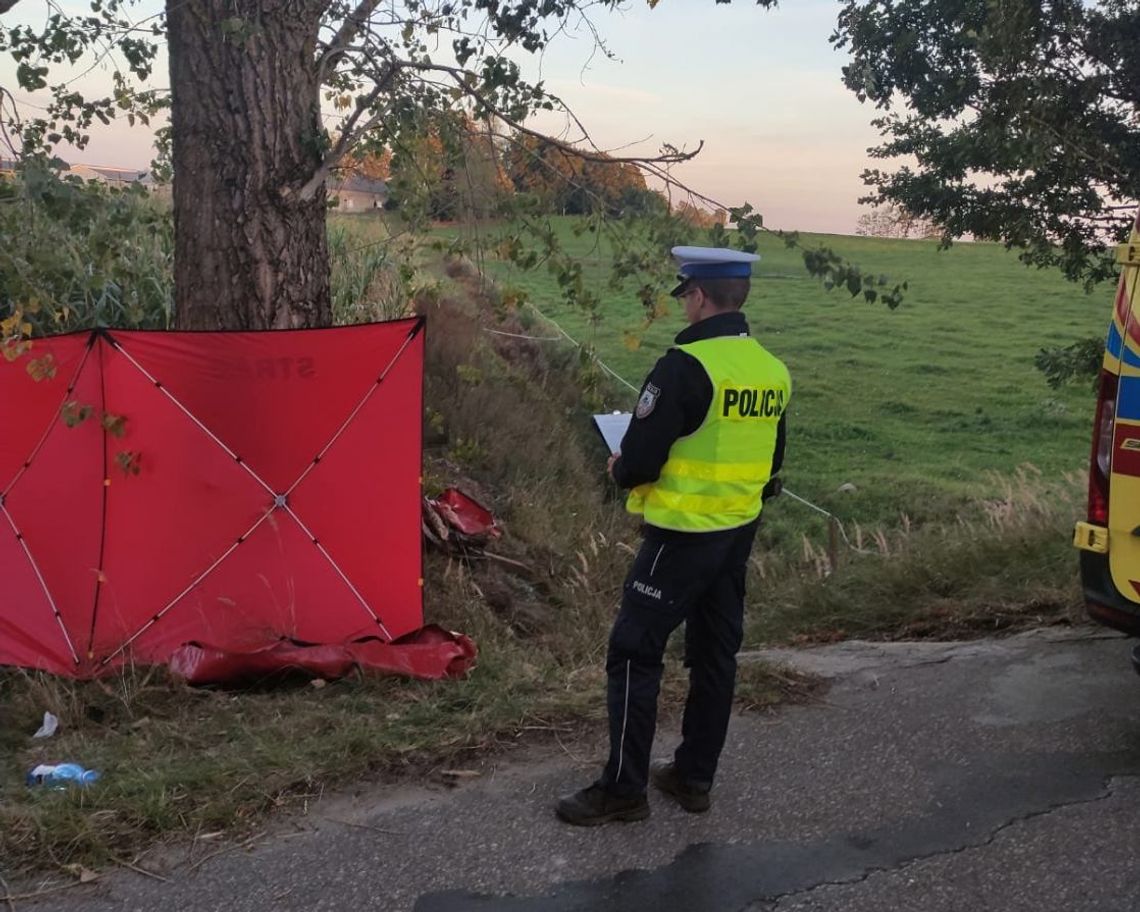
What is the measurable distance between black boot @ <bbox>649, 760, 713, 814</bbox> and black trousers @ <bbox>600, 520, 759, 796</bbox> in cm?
4

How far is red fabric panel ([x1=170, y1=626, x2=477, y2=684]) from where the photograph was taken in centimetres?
525

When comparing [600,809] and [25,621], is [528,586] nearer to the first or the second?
[25,621]

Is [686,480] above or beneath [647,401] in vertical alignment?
beneath

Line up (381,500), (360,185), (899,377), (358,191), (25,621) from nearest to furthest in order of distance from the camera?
(25,621) → (381,500) → (360,185) → (358,191) → (899,377)

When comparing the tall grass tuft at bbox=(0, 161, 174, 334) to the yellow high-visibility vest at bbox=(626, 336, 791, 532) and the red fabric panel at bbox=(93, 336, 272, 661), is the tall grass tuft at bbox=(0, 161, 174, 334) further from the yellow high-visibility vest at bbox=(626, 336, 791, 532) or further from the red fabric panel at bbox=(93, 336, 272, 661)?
the yellow high-visibility vest at bbox=(626, 336, 791, 532)

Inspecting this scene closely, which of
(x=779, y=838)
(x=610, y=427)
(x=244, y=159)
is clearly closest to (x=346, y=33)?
(x=244, y=159)

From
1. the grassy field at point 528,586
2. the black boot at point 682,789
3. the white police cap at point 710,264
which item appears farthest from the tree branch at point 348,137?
the black boot at point 682,789

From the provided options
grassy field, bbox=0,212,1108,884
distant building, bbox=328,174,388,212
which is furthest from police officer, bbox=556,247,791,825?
distant building, bbox=328,174,388,212

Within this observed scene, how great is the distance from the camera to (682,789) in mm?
3844

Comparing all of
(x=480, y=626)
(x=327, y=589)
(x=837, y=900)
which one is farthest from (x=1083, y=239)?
(x=837, y=900)

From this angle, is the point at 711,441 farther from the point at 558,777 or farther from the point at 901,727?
the point at 901,727

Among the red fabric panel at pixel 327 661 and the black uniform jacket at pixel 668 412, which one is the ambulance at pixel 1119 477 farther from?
the red fabric panel at pixel 327 661

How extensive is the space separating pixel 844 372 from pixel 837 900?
790 inches

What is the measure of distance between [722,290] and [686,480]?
2.05 ft
